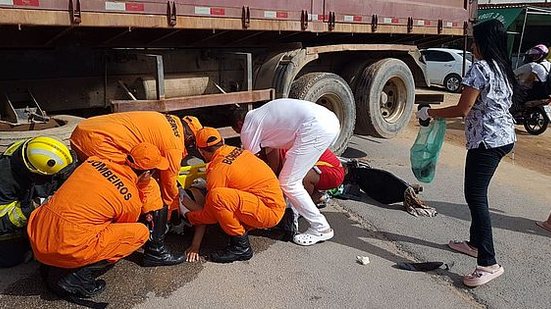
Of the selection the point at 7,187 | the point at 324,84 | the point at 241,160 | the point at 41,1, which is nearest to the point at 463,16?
the point at 324,84

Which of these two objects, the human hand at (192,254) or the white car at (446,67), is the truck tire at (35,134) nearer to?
the human hand at (192,254)

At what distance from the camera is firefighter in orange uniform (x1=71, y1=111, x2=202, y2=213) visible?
11.0 ft

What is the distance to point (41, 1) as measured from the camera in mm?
3715

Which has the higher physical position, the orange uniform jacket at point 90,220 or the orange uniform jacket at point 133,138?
the orange uniform jacket at point 133,138

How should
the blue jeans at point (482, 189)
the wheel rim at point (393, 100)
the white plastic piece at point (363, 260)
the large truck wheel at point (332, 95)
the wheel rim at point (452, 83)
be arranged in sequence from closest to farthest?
the blue jeans at point (482, 189), the white plastic piece at point (363, 260), the large truck wheel at point (332, 95), the wheel rim at point (393, 100), the wheel rim at point (452, 83)

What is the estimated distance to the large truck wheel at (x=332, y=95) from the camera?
5918 mm

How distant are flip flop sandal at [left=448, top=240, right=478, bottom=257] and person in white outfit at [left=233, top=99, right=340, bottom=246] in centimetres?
112

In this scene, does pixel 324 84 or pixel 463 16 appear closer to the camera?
pixel 324 84

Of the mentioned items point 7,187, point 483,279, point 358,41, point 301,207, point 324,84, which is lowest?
point 483,279

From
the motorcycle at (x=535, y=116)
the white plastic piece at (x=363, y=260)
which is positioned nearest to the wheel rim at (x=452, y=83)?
the motorcycle at (x=535, y=116)

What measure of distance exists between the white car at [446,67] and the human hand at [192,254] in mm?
15388

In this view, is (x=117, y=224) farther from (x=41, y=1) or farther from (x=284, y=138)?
(x=41, y=1)

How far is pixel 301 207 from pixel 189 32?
91.3 inches

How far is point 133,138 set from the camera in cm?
341
